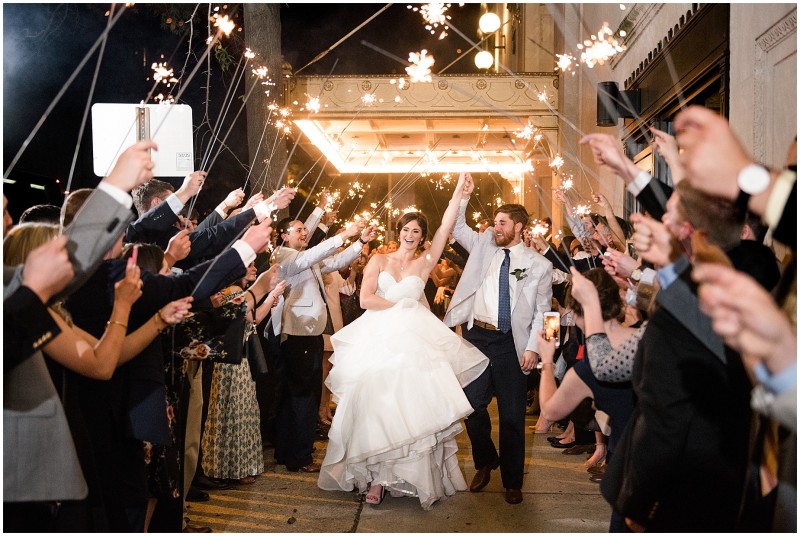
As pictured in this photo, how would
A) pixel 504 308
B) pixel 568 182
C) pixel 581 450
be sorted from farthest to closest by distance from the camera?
pixel 568 182, pixel 581 450, pixel 504 308

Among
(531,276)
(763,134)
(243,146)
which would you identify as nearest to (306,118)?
(243,146)

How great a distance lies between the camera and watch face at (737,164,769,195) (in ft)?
5.20

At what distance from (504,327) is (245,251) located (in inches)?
95.2

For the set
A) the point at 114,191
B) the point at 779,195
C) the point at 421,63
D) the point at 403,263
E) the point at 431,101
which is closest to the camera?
the point at 779,195

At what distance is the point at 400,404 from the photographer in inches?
179

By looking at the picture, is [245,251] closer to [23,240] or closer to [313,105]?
[23,240]

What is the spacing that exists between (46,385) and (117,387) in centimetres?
70

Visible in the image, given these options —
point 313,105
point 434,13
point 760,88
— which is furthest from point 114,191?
point 313,105

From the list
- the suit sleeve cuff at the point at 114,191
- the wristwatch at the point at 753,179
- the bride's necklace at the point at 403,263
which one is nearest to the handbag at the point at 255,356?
the bride's necklace at the point at 403,263

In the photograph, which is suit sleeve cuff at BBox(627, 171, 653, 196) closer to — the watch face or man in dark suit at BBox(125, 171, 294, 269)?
the watch face

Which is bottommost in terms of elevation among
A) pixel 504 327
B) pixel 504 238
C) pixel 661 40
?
pixel 504 327

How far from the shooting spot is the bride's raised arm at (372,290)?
5125 mm

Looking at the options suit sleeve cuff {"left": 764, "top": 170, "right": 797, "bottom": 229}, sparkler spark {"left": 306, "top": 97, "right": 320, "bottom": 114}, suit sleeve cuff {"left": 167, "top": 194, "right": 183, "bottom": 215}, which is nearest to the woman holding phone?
suit sleeve cuff {"left": 764, "top": 170, "right": 797, "bottom": 229}

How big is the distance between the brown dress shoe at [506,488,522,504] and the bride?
0.33 metres
